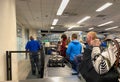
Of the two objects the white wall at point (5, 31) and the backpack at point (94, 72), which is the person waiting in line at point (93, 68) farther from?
the white wall at point (5, 31)

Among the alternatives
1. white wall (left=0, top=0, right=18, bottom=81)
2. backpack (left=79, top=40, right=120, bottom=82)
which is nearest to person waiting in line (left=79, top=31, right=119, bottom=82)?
backpack (left=79, top=40, right=120, bottom=82)

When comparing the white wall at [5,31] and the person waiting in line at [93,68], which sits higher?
the white wall at [5,31]

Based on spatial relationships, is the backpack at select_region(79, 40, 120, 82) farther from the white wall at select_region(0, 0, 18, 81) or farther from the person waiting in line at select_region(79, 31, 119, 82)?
the white wall at select_region(0, 0, 18, 81)

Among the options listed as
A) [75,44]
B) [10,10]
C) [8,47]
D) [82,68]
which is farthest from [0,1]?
[82,68]

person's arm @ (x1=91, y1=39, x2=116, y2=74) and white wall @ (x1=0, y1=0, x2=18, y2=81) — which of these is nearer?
person's arm @ (x1=91, y1=39, x2=116, y2=74)

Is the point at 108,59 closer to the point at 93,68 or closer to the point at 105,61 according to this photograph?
the point at 105,61

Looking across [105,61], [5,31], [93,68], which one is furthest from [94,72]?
[5,31]

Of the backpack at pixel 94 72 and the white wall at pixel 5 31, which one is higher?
the white wall at pixel 5 31

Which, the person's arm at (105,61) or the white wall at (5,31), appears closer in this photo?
the person's arm at (105,61)

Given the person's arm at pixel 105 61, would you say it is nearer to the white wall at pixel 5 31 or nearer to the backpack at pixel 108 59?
the backpack at pixel 108 59

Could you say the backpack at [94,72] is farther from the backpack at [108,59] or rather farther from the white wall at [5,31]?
the white wall at [5,31]

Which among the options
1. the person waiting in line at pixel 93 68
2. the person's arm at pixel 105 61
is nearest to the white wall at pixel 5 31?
the person waiting in line at pixel 93 68

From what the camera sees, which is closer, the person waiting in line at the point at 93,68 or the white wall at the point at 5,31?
the person waiting in line at the point at 93,68

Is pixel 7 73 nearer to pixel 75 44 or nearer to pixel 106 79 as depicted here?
pixel 75 44
